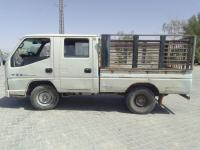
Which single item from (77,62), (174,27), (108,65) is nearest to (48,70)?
(77,62)

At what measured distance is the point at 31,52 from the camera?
6770 millimetres

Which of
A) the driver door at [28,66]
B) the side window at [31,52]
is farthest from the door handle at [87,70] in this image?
the side window at [31,52]

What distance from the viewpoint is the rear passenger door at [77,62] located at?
6344 mm

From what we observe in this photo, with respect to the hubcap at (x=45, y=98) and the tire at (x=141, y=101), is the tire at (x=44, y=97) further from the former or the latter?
the tire at (x=141, y=101)

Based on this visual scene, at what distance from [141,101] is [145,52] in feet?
4.68

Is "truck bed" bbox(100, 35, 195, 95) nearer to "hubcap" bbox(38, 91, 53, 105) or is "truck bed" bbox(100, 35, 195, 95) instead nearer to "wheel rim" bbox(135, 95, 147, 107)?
"wheel rim" bbox(135, 95, 147, 107)

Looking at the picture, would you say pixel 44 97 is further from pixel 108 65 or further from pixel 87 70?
pixel 108 65

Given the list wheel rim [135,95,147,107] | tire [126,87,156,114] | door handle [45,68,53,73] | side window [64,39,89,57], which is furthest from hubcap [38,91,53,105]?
wheel rim [135,95,147,107]

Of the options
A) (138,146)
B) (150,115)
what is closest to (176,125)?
(150,115)

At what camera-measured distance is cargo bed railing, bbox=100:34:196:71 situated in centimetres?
624

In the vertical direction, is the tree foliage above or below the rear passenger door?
above

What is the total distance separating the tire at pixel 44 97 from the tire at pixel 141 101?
7.03ft

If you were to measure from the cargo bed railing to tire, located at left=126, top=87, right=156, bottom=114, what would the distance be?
70 centimetres

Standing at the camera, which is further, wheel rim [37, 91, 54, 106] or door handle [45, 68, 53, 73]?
wheel rim [37, 91, 54, 106]
